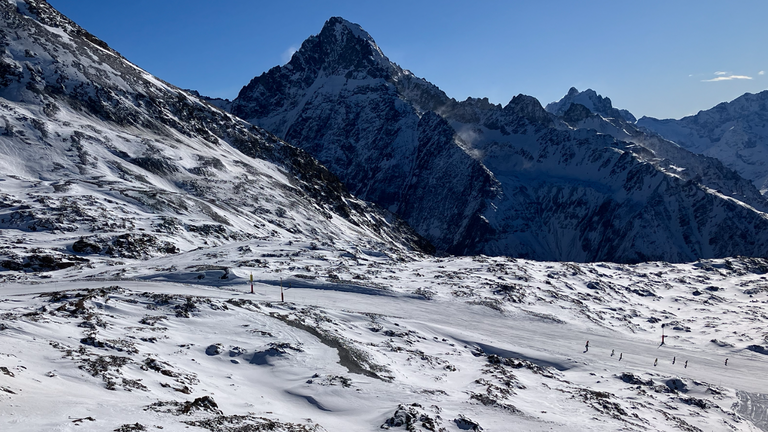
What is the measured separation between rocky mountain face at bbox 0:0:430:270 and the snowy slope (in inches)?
447

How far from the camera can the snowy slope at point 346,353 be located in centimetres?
1764

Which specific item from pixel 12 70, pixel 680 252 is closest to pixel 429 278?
pixel 12 70

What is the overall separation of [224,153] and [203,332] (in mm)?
91286

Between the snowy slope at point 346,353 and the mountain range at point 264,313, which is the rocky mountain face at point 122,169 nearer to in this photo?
the mountain range at point 264,313

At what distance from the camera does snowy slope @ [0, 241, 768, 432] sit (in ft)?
57.9

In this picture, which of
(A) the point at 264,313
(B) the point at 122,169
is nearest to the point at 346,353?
(A) the point at 264,313

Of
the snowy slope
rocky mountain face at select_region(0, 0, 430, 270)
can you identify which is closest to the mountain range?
the snowy slope

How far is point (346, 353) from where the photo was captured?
27734 millimetres

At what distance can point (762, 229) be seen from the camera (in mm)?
191125

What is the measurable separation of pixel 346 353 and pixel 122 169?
69562mm

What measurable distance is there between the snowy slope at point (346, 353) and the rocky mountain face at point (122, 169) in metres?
11.4

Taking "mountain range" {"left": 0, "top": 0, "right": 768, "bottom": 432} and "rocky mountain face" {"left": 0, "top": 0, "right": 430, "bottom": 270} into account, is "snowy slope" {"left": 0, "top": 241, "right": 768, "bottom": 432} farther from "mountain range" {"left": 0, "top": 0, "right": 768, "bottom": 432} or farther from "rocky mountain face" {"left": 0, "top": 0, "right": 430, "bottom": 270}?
"rocky mountain face" {"left": 0, "top": 0, "right": 430, "bottom": 270}

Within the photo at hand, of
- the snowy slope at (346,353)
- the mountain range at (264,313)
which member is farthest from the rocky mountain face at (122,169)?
the snowy slope at (346,353)

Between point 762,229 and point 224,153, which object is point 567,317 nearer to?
point 224,153
